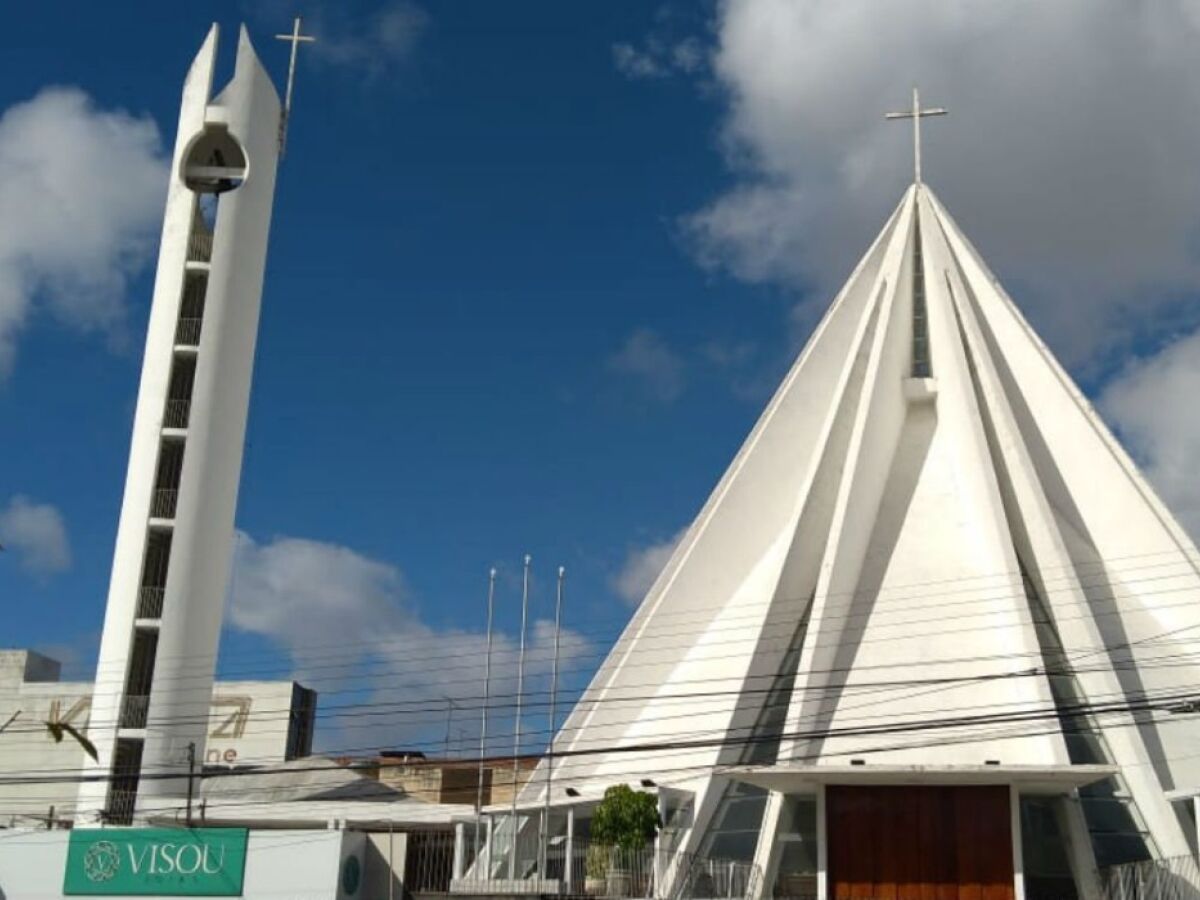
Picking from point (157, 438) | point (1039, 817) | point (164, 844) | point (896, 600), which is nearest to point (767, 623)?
point (896, 600)

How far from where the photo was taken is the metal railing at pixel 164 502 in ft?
120

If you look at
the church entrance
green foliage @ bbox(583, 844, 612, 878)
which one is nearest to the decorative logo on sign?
green foliage @ bbox(583, 844, 612, 878)

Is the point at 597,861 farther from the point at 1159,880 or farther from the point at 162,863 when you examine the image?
the point at 1159,880

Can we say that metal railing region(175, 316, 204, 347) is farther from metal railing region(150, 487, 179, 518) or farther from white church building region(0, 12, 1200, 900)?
metal railing region(150, 487, 179, 518)

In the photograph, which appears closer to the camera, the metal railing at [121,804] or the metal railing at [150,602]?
the metal railing at [121,804]

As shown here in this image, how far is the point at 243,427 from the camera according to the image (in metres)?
37.9

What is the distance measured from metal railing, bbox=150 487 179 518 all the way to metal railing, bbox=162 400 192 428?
167cm

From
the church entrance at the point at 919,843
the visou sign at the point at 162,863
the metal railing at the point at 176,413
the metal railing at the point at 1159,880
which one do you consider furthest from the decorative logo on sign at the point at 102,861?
the metal railing at the point at 1159,880

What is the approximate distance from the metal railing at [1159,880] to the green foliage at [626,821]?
8.02 m

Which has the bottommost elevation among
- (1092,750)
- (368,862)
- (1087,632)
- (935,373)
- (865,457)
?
(368,862)

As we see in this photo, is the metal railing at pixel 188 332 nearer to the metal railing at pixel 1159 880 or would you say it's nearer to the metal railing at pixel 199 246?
the metal railing at pixel 199 246

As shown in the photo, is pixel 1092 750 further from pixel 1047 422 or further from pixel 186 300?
pixel 186 300

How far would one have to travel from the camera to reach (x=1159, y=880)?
24844 mm

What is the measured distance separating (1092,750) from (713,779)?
7317 millimetres
